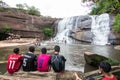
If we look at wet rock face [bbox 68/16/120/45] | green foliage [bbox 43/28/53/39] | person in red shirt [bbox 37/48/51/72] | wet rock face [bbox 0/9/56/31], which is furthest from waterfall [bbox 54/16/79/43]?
person in red shirt [bbox 37/48/51/72]

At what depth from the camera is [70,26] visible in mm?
40469

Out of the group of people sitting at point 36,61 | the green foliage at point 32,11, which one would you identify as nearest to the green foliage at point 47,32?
the green foliage at point 32,11

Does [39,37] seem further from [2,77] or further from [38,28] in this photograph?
[2,77]

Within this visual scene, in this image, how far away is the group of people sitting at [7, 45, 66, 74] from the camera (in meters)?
7.59

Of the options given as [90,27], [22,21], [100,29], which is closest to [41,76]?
[100,29]

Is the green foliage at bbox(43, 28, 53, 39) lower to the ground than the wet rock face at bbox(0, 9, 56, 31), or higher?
lower

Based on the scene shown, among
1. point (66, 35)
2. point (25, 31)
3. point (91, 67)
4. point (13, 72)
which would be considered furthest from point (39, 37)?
point (13, 72)

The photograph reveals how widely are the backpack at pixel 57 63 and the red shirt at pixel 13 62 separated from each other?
130 centimetres

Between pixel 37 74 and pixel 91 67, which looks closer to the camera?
pixel 37 74

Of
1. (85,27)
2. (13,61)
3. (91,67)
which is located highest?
(85,27)

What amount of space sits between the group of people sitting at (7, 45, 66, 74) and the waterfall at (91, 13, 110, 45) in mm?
25986

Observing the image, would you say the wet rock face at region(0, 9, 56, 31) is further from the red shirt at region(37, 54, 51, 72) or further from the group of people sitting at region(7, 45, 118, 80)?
the red shirt at region(37, 54, 51, 72)

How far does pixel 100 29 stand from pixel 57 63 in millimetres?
29065

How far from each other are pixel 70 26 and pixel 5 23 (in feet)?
39.1
